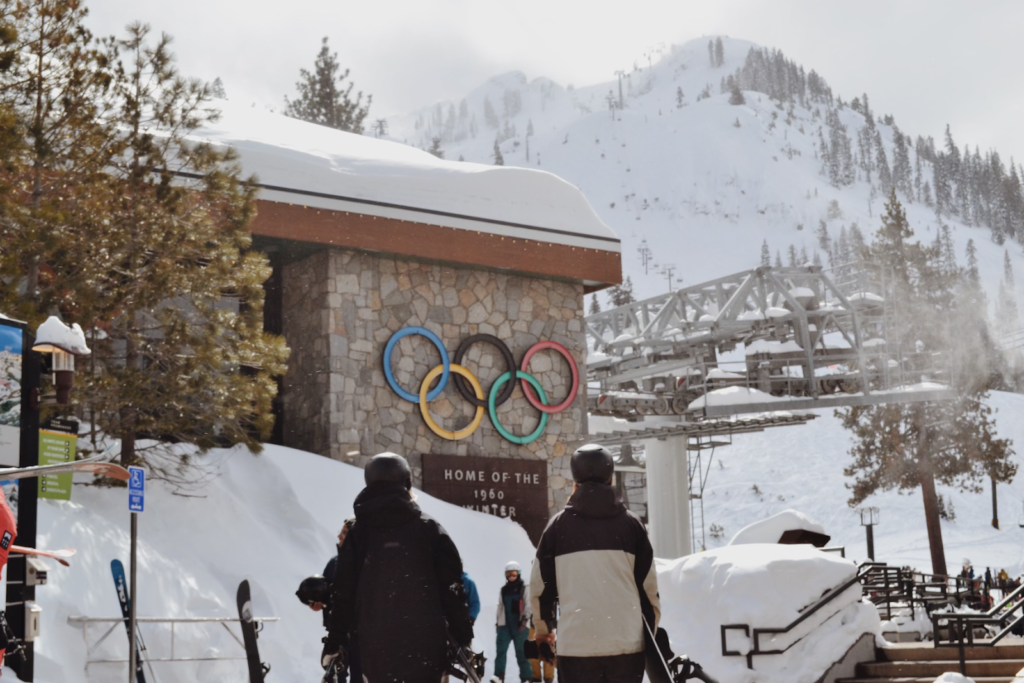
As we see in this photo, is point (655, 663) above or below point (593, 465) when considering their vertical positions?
below

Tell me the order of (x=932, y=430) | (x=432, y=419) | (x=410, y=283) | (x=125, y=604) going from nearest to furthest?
(x=125, y=604), (x=432, y=419), (x=410, y=283), (x=932, y=430)

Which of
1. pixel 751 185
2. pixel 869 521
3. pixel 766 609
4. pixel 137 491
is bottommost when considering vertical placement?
pixel 869 521

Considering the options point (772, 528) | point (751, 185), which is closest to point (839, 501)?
point (772, 528)

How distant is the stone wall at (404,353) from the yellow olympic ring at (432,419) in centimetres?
10

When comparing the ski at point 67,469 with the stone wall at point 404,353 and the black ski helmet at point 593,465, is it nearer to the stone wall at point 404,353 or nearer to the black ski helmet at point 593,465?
Answer: the black ski helmet at point 593,465

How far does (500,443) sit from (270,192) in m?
4.76

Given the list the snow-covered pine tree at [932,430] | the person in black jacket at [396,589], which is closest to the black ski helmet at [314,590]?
the person in black jacket at [396,589]

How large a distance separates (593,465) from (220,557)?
6852 mm

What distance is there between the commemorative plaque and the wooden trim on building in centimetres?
276

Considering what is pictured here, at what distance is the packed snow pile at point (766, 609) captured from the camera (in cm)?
996

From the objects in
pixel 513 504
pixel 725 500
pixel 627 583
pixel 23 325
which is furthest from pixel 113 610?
pixel 725 500

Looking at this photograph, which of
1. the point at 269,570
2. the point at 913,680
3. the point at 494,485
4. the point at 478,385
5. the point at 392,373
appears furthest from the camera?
the point at 478,385

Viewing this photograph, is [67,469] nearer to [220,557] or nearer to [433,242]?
[220,557]

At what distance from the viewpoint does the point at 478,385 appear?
54.0ft
